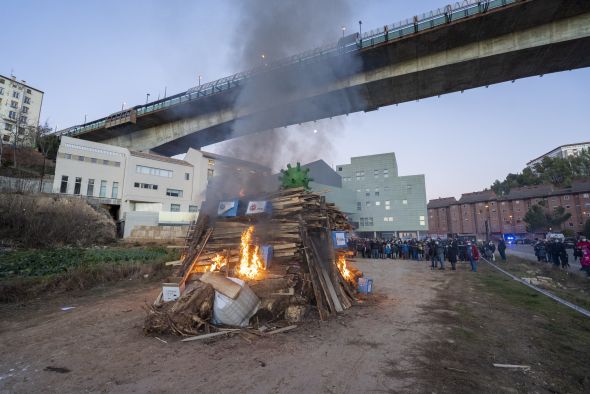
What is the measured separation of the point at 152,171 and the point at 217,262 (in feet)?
103

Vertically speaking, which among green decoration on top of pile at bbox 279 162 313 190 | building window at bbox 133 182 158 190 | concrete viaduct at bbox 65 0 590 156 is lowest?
green decoration on top of pile at bbox 279 162 313 190

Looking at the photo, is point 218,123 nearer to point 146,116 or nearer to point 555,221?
point 146,116

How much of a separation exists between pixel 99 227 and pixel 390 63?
27398 millimetres

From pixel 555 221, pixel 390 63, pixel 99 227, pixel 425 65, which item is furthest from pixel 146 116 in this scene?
pixel 555 221

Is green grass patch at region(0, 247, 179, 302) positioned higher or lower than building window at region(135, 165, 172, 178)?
lower

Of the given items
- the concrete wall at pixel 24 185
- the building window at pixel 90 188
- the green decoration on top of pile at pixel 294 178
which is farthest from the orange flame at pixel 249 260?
the building window at pixel 90 188

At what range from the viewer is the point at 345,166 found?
5544cm

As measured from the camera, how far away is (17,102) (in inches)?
2196

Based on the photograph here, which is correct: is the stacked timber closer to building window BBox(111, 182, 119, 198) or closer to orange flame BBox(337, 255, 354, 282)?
orange flame BBox(337, 255, 354, 282)

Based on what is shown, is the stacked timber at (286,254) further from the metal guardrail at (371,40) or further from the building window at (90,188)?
the building window at (90,188)

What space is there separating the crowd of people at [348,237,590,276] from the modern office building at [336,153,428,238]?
23.2m

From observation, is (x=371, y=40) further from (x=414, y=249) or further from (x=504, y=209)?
(x=504, y=209)

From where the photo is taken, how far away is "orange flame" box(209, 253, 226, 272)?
314 inches

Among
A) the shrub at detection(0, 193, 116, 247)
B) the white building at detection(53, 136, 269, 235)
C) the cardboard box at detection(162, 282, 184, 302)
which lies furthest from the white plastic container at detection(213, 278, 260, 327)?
the white building at detection(53, 136, 269, 235)
